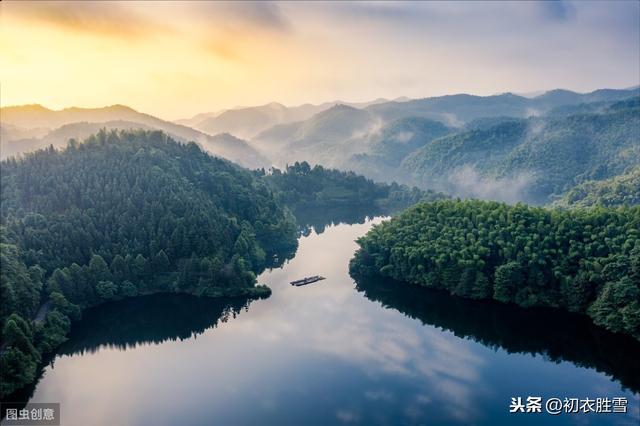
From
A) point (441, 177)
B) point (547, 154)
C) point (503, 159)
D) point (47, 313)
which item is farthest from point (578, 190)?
point (47, 313)

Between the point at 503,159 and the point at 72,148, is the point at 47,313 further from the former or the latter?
the point at 503,159

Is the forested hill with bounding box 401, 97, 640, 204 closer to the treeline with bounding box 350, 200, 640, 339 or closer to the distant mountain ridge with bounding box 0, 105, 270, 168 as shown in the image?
the treeline with bounding box 350, 200, 640, 339

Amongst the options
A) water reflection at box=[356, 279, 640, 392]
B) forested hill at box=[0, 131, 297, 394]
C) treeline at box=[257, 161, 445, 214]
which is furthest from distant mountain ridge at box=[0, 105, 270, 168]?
water reflection at box=[356, 279, 640, 392]

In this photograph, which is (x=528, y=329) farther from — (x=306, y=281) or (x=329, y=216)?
(x=329, y=216)

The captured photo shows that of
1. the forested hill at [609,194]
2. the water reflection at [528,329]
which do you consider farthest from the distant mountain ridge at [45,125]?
the forested hill at [609,194]

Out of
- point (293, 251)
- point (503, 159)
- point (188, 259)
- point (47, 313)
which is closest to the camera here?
point (47, 313)

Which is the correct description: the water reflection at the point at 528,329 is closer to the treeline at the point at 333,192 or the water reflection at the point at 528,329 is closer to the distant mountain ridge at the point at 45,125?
the treeline at the point at 333,192
